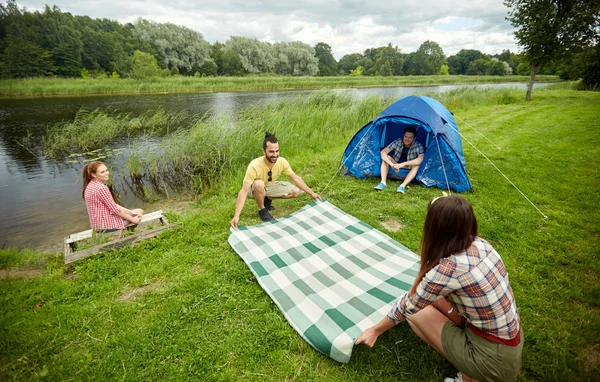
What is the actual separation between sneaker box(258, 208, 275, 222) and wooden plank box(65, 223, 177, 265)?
4.08 ft

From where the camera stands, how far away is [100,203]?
132 inches

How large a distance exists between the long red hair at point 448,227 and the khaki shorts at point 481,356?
1.57 feet

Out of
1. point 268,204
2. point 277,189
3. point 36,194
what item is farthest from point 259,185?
point 36,194

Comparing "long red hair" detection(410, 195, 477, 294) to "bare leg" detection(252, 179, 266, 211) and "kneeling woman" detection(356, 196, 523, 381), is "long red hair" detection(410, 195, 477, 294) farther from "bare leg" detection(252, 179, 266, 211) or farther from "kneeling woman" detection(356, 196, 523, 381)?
"bare leg" detection(252, 179, 266, 211)

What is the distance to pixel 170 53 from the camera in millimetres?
40406

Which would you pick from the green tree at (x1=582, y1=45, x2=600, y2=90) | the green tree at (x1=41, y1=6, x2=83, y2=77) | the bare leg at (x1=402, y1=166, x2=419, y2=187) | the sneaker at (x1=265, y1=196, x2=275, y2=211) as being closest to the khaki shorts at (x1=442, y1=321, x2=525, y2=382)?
the sneaker at (x1=265, y1=196, x2=275, y2=211)

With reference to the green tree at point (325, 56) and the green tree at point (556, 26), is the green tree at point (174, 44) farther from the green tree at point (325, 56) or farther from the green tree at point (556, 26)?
the green tree at point (556, 26)

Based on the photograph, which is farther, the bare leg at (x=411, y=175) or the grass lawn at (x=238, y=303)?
the bare leg at (x=411, y=175)

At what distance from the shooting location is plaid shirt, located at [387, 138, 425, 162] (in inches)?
196

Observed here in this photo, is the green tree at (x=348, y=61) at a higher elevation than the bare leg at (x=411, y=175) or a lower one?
higher

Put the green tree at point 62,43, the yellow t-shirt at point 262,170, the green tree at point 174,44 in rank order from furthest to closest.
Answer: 1. the green tree at point 174,44
2. the green tree at point 62,43
3. the yellow t-shirt at point 262,170

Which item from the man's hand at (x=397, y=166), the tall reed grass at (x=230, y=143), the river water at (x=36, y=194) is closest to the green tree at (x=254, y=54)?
the river water at (x=36, y=194)

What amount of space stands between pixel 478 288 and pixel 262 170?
2843mm

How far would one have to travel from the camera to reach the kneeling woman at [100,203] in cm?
326
